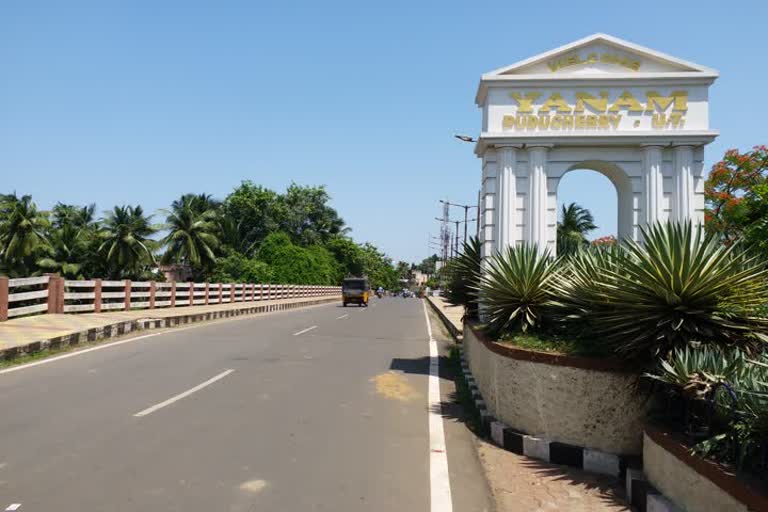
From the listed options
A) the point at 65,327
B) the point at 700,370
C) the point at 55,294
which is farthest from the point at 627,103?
the point at 55,294

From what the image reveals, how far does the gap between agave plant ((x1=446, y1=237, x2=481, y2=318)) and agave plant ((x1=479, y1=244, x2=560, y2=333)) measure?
3.81 m

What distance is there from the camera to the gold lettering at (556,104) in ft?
32.2

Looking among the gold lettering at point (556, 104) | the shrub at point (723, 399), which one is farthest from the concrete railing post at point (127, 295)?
the shrub at point (723, 399)

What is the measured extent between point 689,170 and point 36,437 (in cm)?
957

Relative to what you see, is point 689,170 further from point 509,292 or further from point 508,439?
point 508,439

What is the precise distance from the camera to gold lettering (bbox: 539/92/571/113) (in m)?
9.82

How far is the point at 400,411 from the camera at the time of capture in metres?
7.38

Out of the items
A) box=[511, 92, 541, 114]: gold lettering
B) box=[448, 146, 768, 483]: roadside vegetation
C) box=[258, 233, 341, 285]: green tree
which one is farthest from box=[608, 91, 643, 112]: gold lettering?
box=[258, 233, 341, 285]: green tree

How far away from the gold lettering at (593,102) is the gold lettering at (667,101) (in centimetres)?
67

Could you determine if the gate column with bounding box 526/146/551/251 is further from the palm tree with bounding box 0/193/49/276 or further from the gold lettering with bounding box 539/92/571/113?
the palm tree with bounding box 0/193/49/276

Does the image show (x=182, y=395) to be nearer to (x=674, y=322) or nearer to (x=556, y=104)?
(x=674, y=322)

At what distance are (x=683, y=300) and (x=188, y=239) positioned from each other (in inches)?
2078

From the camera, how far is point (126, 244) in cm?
4812

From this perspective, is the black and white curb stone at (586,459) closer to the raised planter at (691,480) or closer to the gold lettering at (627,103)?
the raised planter at (691,480)
